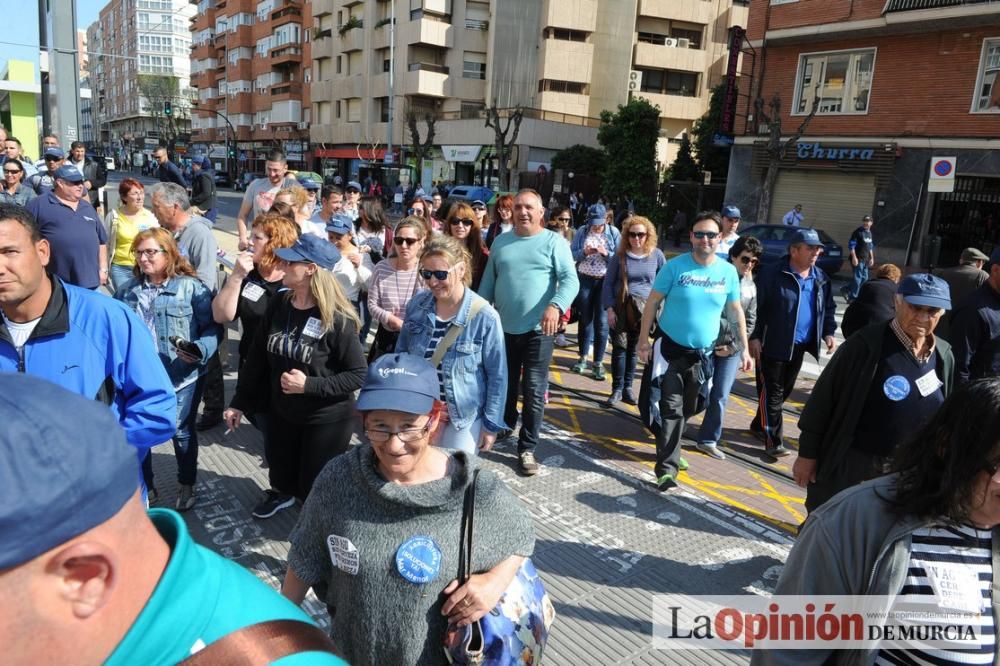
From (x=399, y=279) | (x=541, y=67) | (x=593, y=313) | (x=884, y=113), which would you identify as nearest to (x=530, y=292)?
(x=399, y=279)

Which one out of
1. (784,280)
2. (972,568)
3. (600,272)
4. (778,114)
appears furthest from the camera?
(778,114)

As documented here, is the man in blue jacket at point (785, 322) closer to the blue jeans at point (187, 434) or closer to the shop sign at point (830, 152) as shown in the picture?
the blue jeans at point (187, 434)

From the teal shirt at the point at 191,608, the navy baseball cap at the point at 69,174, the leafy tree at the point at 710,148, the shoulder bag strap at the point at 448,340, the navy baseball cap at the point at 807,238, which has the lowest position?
the shoulder bag strap at the point at 448,340

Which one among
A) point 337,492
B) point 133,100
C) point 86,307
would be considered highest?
point 133,100

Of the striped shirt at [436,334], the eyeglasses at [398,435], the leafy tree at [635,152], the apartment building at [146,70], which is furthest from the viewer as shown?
the apartment building at [146,70]

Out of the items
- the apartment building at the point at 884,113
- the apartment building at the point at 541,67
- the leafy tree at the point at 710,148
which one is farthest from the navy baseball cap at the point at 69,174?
the apartment building at the point at 541,67

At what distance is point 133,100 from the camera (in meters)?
93.9

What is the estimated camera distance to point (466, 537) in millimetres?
1823

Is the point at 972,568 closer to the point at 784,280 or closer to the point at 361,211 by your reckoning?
the point at 784,280

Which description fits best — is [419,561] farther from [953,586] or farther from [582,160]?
[582,160]

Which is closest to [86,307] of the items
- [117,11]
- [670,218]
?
[670,218]

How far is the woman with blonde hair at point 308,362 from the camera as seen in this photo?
3.44 metres

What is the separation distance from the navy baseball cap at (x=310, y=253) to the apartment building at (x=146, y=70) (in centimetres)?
8361

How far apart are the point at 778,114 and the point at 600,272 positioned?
59.9ft
